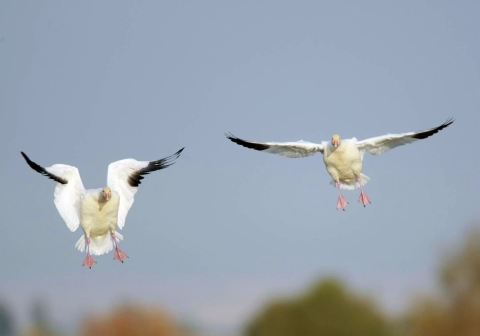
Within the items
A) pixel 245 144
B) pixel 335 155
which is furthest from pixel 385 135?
pixel 245 144

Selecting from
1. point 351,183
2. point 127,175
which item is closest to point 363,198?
point 351,183

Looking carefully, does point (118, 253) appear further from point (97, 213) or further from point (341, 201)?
point (341, 201)

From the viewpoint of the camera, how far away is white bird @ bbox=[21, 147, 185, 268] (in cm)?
1694

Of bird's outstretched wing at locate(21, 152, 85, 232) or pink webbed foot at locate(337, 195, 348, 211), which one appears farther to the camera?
pink webbed foot at locate(337, 195, 348, 211)

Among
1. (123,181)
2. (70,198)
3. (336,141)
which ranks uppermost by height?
(336,141)

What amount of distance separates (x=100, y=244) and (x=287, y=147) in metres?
3.06

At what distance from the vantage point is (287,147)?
17.8 meters

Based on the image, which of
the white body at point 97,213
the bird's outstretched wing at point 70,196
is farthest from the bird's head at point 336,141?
the bird's outstretched wing at point 70,196

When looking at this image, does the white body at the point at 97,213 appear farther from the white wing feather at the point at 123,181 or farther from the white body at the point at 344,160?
the white body at the point at 344,160

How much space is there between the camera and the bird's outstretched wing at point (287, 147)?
17.7 m

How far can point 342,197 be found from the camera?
18.1m

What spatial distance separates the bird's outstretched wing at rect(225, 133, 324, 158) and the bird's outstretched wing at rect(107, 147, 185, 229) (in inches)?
52.0

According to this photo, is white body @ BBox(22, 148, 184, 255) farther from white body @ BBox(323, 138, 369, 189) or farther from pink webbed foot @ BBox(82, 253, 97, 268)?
white body @ BBox(323, 138, 369, 189)

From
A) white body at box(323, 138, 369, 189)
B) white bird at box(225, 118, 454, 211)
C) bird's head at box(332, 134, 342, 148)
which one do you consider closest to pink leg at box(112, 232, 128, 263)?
white bird at box(225, 118, 454, 211)
